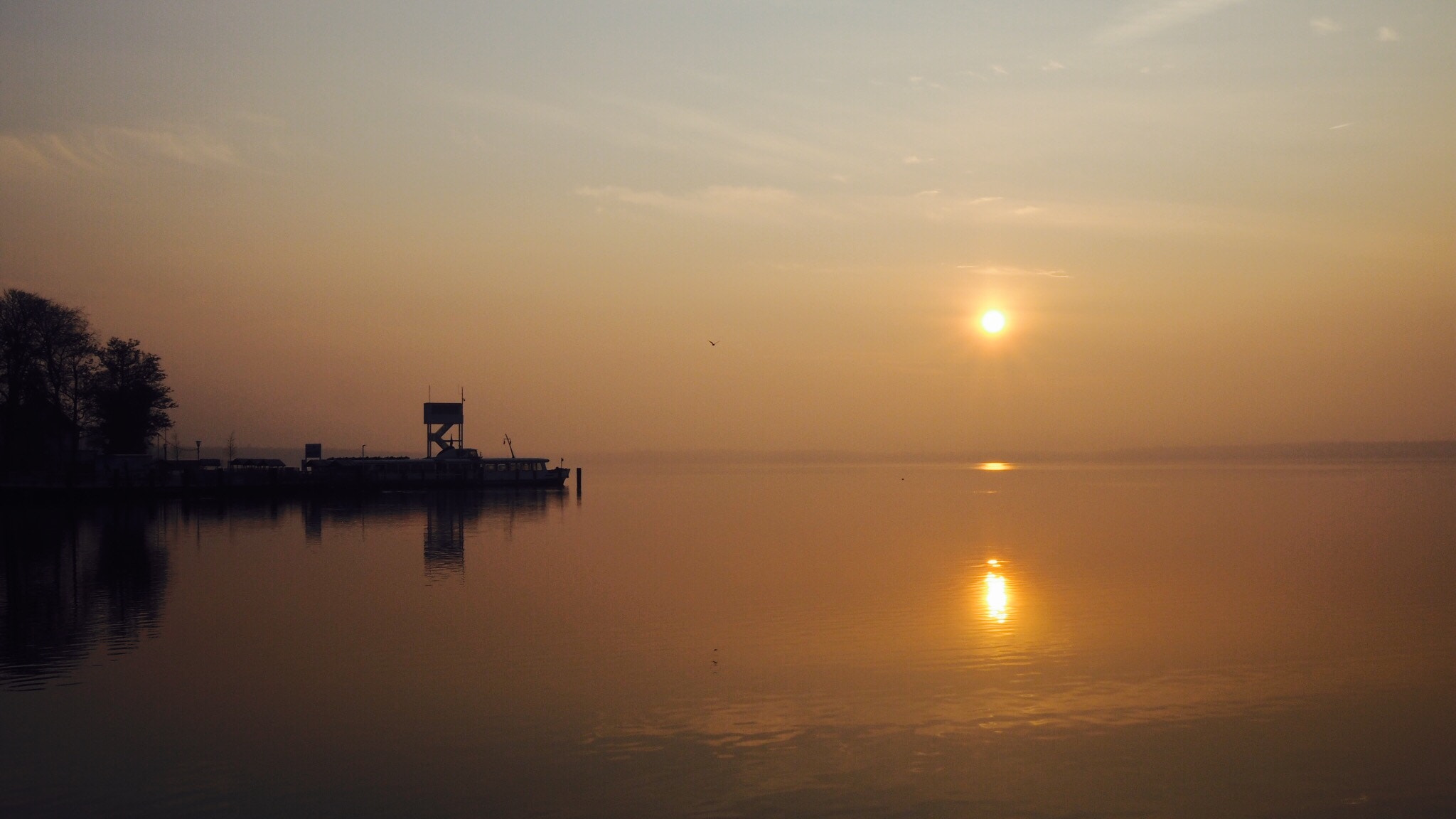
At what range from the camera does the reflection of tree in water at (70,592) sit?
24047 mm

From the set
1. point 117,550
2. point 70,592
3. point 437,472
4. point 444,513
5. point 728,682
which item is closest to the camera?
point 728,682

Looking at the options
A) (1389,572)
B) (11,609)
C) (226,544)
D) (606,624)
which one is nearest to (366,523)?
(226,544)

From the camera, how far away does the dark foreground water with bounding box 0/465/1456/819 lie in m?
15.5

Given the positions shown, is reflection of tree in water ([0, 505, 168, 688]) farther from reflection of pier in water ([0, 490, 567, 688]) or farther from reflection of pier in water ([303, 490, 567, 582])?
reflection of pier in water ([303, 490, 567, 582])

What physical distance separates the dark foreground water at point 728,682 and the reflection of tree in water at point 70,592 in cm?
19

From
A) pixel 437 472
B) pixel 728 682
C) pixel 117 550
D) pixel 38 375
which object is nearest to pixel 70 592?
pixel 117 550

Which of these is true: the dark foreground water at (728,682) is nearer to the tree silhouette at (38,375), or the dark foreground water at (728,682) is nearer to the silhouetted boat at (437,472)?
the tree silhouette at (38,375)

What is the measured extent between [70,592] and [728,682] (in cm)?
2320

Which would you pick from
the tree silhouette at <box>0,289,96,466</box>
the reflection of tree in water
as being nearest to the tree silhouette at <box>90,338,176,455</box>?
the tree silhouette at <box>0,289,96,466</box>

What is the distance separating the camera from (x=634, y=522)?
70938 mm

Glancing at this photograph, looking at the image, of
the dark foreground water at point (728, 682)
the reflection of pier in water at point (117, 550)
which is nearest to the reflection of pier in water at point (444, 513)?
the reflection of pier in water at point (117, 550)

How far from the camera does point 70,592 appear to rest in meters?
33.3

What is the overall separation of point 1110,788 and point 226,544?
46.0m

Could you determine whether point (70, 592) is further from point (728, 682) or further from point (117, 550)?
point (728, 682)
